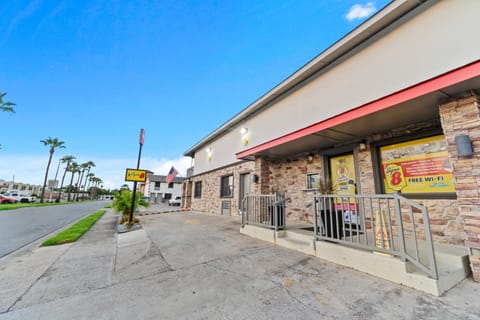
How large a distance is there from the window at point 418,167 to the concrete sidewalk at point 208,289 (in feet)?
5.95

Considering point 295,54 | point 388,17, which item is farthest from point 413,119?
point 295,54

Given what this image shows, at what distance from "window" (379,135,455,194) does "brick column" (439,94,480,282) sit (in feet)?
3.26

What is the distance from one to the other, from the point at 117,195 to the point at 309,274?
8.40 m

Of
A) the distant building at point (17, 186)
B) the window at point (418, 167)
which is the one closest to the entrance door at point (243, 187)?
the window at point (418, 167)

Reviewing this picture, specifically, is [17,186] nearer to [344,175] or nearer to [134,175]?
[134,175]

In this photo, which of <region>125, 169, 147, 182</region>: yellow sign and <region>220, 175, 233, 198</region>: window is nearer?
<region>125, 169, 147, 182</region>: yellow sign

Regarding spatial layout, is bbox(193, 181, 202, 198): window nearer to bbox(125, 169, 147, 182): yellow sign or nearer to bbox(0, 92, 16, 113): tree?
bbox(125, 169, 147, 182): yellow sign

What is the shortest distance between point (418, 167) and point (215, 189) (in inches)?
343

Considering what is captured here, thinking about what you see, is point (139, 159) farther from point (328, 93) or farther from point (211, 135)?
point (328, 93)

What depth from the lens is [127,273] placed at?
9.70 feet

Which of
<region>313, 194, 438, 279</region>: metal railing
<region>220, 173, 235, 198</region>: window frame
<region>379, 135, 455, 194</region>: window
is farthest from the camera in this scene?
<region>220, 173, 235, 198</region>: window frame

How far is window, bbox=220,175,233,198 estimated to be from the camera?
923 cm

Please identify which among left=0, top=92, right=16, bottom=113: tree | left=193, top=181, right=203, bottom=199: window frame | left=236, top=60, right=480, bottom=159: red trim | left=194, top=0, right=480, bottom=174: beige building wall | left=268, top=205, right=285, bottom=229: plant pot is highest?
left=0, top=92, right=16, bottom=113: tree

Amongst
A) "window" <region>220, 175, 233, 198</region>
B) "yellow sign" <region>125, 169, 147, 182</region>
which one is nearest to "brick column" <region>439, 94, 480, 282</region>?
"window" <region>220, 175, 233, 198</region>
